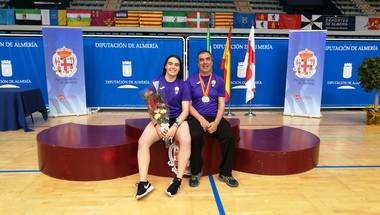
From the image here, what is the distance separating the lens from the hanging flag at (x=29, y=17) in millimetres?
10961

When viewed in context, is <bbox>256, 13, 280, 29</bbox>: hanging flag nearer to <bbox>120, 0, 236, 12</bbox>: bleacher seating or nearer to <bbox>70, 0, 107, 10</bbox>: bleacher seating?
<bbox>120, 0, 236, 12</bbox>: bleacher seating

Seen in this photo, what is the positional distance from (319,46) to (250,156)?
151 inches

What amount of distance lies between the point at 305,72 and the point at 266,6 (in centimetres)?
974

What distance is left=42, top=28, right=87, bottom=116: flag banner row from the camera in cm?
621

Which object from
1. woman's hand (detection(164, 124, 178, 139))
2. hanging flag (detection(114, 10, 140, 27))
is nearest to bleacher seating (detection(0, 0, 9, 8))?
hanging flag (detection(114, 10, 140, 27))

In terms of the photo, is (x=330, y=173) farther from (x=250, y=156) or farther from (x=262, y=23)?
(x=262, y=23)

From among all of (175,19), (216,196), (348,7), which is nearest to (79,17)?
(175,19)

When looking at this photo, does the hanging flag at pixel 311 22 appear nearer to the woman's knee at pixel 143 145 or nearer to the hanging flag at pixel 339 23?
the hanging flag at pixel 339 23

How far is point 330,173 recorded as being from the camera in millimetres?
3545

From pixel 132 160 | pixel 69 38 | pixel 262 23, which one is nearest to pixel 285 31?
pixel 262 23

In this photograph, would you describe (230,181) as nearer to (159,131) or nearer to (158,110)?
(159,131)

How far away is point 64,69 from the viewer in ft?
20.7

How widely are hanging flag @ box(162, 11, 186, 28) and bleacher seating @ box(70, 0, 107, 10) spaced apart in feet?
15.3

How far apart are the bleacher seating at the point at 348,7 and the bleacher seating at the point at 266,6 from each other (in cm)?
269
